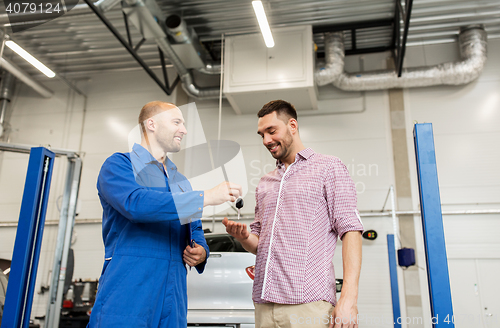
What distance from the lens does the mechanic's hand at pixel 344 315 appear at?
1.34m

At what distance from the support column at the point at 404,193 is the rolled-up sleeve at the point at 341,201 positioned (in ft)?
16.3

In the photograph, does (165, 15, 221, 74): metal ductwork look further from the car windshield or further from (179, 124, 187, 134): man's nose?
(179, 124, 187, 134): man's nose

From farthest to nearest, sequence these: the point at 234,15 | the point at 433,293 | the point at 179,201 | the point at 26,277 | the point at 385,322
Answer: the point at 234,15 < the point at 385,322 < the point at 26,277 < the point at 433,293 < the point at 179,201

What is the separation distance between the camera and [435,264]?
5.32 ft

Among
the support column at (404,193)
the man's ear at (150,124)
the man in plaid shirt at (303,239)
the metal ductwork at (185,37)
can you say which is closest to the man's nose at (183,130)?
the man's ear at (150,124)

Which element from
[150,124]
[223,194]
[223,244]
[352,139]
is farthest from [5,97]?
[223,194]

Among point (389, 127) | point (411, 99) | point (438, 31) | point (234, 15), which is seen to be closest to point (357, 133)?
point (389, 127)

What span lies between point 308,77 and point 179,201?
480 cm

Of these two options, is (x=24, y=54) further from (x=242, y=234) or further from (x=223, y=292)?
(x=242, y=234)

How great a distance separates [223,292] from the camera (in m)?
2.79

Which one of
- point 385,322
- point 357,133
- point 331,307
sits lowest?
point 385,322

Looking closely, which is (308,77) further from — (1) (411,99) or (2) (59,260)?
(2) (59,260)

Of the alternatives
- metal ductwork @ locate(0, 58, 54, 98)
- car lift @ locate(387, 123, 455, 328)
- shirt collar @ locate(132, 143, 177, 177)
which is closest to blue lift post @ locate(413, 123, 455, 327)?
car lift @ locate(387, 123, 455, 328)

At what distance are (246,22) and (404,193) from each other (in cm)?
381
